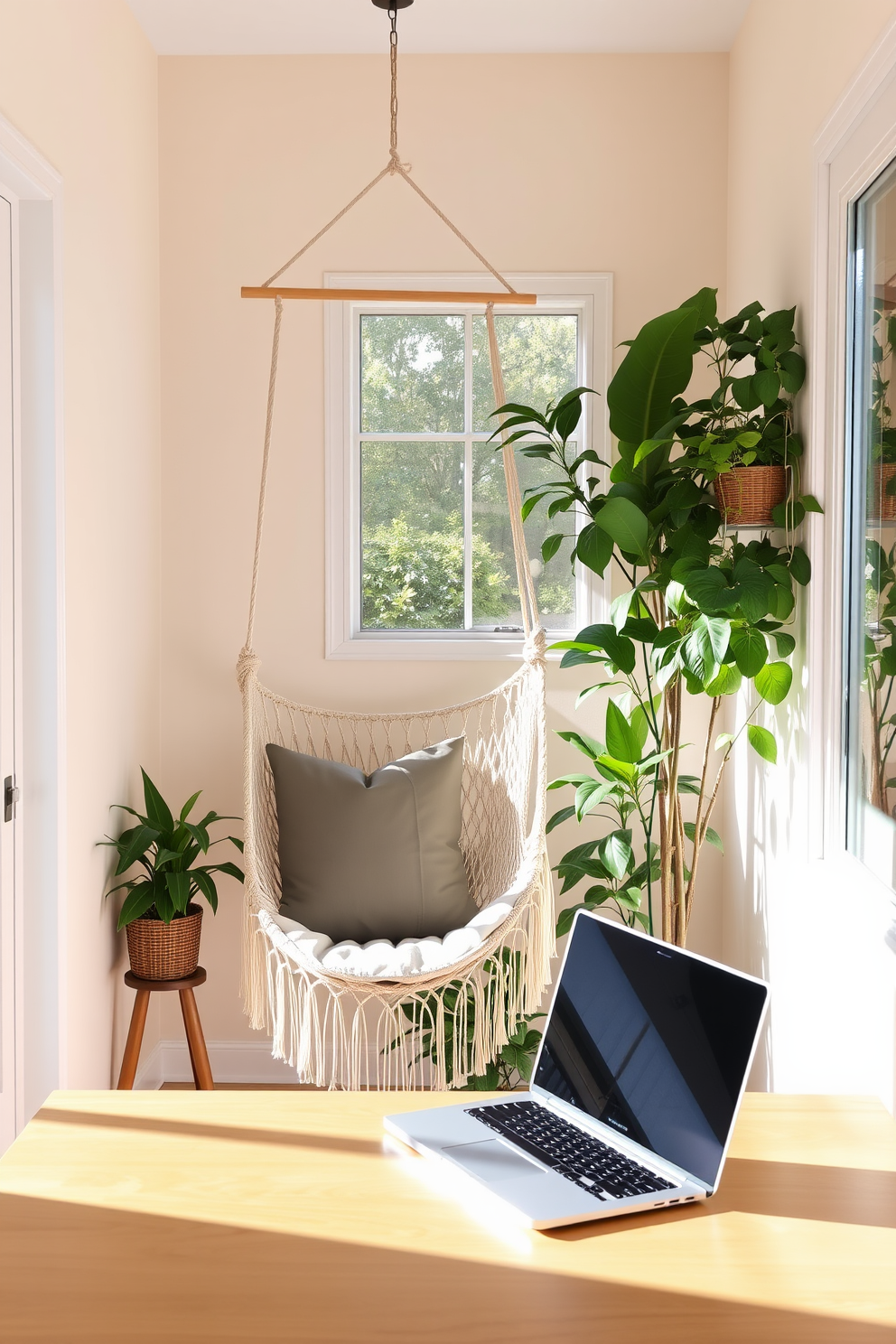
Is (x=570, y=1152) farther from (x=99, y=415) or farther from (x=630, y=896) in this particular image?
(x=99, y=415)

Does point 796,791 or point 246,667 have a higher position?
point 246,667

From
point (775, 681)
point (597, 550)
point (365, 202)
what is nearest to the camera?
point (775, 681)

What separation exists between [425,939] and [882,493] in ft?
4.72

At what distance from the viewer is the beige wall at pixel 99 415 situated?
2.25m

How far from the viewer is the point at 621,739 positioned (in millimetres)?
2445

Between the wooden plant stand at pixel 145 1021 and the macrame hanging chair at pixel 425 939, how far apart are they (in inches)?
7.6

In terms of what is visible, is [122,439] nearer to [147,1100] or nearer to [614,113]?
[614,113]

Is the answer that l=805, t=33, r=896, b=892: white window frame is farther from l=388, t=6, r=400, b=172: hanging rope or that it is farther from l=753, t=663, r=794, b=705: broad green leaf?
l=388, t=6, r=400, b=172: hanging rope

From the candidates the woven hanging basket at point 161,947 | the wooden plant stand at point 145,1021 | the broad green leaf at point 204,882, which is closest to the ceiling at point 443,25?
the broad green leaf at point 204,882

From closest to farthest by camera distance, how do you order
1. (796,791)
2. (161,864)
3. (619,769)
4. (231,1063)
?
1. (796,791)
2. (619,769)
3. (161,864)
4. (231,1063)

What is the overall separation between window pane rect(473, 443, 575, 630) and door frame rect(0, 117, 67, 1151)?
3.93 feet

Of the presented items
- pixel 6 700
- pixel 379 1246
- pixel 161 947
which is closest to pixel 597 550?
pixel 6 700

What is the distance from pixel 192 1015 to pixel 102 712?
0.76 m

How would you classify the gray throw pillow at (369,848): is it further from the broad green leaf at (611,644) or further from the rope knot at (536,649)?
the broad green leaf at (611,644)
